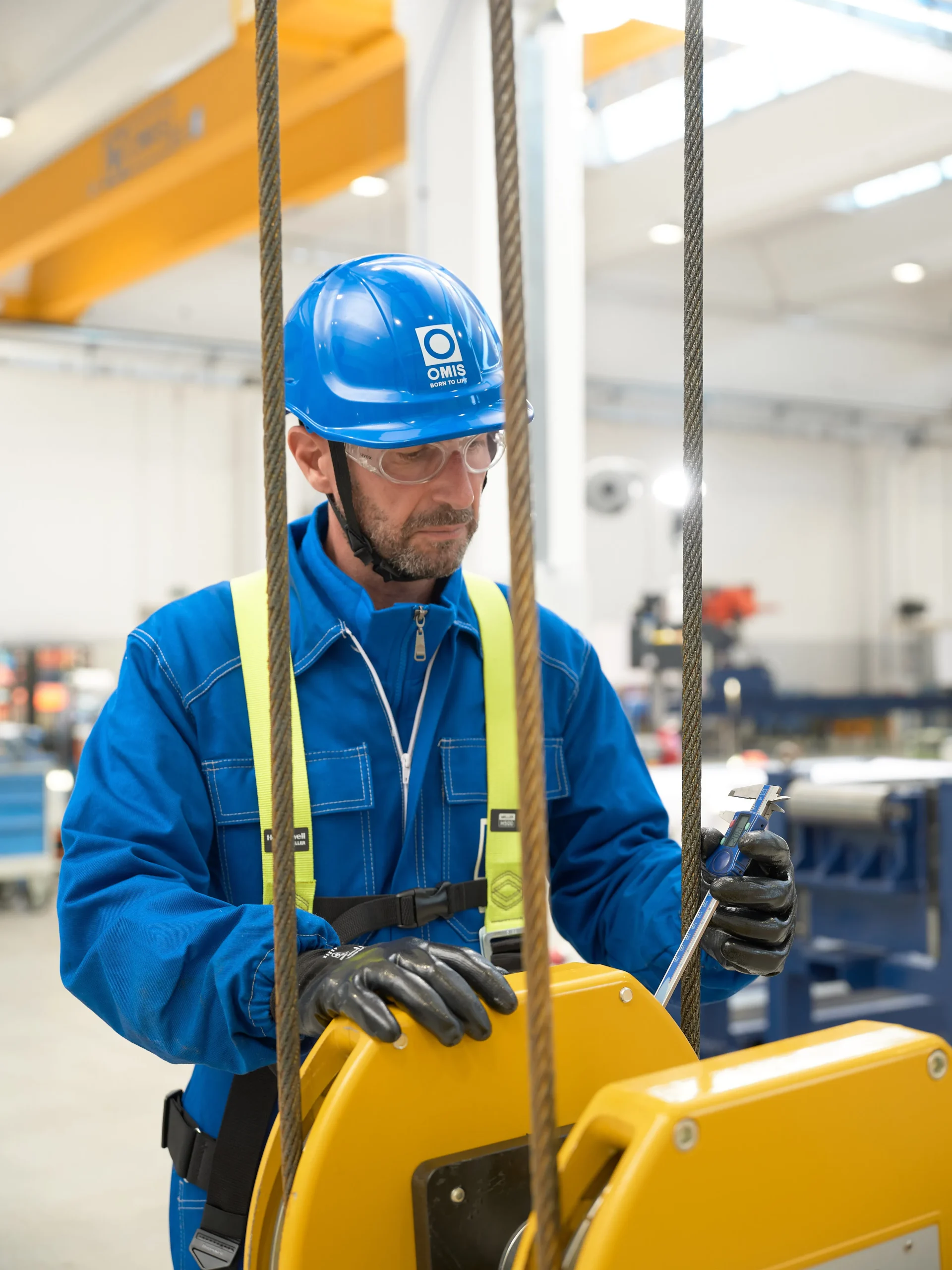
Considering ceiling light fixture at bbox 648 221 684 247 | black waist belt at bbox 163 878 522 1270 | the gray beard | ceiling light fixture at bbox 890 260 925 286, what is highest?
ceiling light fixture at bbox 890 260 925 286

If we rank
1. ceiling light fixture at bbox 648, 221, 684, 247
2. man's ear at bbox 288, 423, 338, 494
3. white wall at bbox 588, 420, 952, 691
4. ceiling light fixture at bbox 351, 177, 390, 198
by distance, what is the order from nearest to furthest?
1. man's ear at bbox 288, 423, 338, 494
2. ceiling light fixture at bbox 351, 177, 390, 198
3. ceiling light fixture at bbox 648, 221, 684, 247
4. white wall at bbox 588, 420, 952, 691

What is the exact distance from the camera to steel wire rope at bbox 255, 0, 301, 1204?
0.76m

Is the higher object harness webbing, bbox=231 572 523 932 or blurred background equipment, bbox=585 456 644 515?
blurred background equipment, bbox=585 456 644 515

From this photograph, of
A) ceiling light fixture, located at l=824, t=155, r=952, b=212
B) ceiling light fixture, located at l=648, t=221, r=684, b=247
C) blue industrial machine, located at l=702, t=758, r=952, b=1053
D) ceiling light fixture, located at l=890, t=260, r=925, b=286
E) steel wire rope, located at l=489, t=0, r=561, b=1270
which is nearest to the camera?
steel wire rope, located at l=489, t=0, r=561, b=1270

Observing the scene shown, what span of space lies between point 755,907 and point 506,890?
305mm

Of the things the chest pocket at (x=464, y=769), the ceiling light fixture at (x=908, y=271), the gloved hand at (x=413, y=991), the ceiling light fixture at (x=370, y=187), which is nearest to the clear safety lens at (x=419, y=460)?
the chest pocket at (x=464, y=769)

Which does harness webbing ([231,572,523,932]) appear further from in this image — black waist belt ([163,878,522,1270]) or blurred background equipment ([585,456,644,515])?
blurred background equipment ([585,456,644,515])

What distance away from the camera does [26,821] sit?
260 inches

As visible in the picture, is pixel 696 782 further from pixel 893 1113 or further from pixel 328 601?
pixel 328 601

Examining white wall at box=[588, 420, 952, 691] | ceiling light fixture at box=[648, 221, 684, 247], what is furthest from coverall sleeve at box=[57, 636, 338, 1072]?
white wall at box=[588, 420, 952, 691]

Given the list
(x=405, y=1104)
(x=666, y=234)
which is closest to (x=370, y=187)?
(x=666, y=234)

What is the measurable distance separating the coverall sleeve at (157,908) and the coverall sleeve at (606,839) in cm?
38

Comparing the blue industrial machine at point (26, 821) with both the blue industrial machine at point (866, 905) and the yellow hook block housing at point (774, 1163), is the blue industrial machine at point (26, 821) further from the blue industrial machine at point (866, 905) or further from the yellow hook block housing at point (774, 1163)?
the yellow hook block housing at point (774, 1163)

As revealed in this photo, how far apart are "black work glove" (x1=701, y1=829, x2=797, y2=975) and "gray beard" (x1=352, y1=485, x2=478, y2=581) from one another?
39 cm
